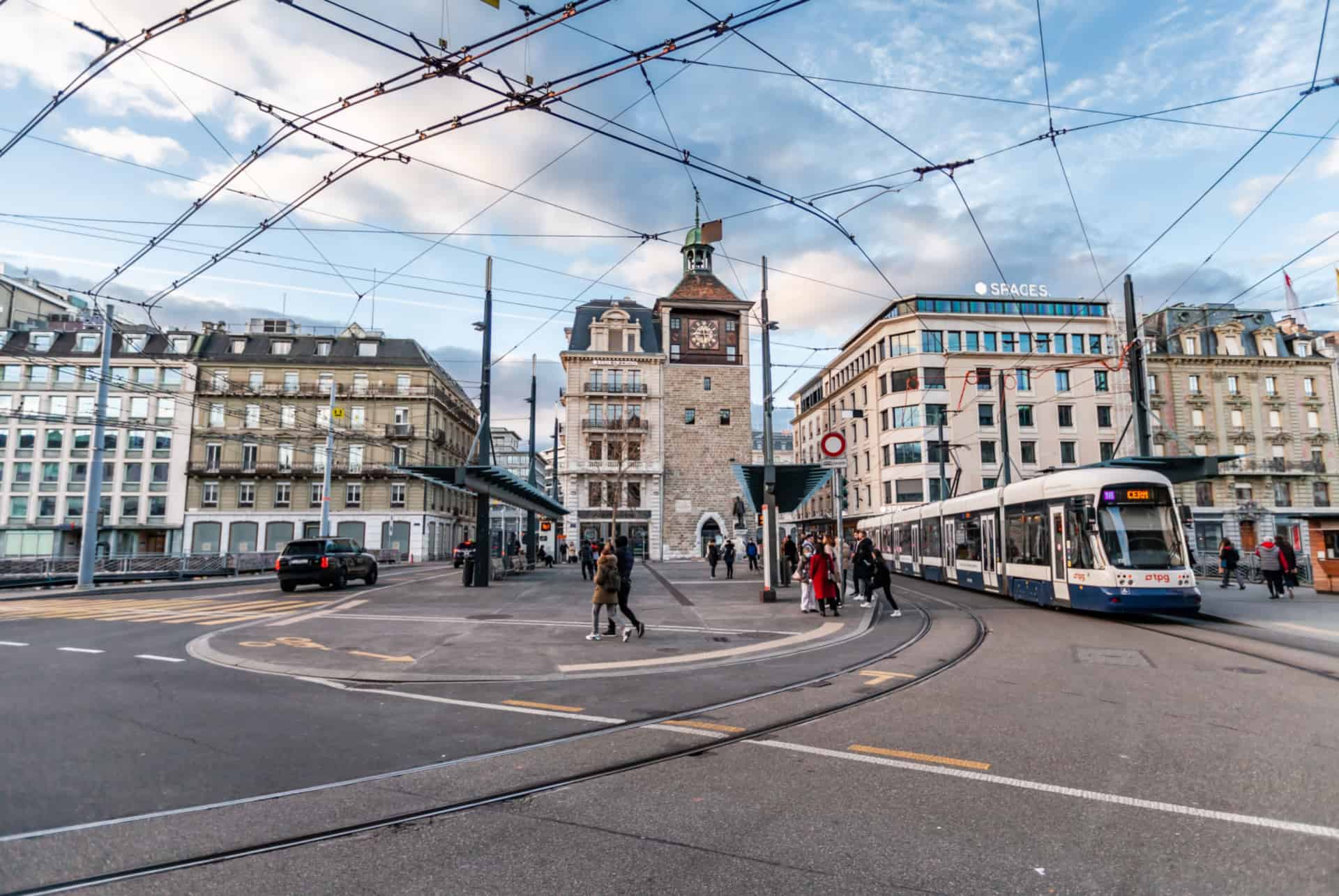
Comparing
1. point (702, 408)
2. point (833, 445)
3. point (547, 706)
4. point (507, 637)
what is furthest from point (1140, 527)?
point (702, 408)

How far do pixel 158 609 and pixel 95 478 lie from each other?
36.4 feet

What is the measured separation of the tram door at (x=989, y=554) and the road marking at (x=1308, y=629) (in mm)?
6402

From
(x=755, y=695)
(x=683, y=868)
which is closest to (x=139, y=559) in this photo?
(x=755, y=695)

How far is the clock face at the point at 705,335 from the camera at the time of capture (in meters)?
63.4

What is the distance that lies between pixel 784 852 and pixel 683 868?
59cm

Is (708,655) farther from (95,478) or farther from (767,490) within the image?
(95,478)

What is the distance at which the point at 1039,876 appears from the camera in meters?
3.78

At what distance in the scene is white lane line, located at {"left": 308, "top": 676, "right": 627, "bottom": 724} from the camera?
23.9ft

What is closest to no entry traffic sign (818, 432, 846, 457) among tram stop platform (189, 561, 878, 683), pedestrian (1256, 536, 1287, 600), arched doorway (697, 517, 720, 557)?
tram stop platform (189, 561, 878, 683)

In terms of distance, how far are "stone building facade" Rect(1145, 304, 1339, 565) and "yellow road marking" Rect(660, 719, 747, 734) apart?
194 ft

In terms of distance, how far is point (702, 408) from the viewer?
2467 inches

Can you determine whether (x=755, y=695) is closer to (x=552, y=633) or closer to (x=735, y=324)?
(x=552, y=633)

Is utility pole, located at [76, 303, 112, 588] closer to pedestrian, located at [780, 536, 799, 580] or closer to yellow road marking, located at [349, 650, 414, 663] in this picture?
yellow road marking, located at [349, 650, 414, 663]

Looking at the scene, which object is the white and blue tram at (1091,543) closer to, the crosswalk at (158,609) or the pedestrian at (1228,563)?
the pedestrian at (1228,563)
